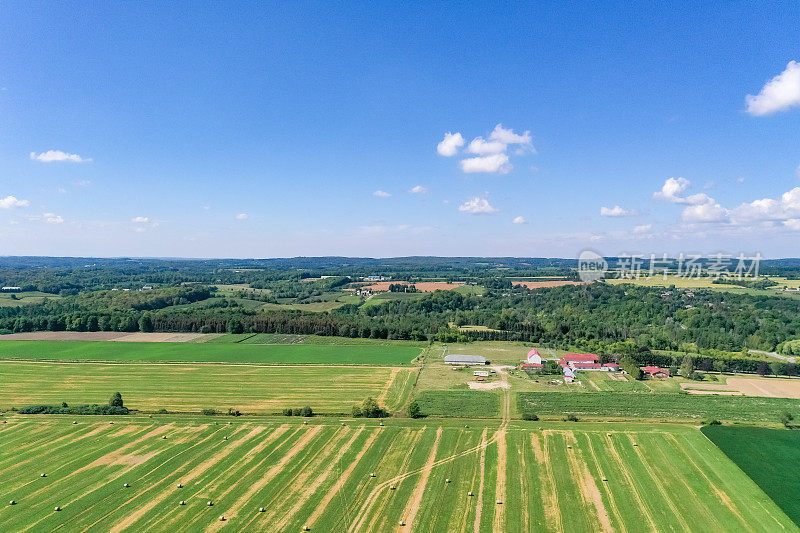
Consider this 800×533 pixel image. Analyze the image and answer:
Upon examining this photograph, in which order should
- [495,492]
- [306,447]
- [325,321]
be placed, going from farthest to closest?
1. [325,321]
2. [306,447]
3. [495,492]

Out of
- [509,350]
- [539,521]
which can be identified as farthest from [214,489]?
[509,350]

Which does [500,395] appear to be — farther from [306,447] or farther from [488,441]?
[306,447]

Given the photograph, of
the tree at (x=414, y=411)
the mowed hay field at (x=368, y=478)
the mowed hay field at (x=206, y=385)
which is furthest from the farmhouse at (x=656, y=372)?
the tree at (x=414, y=411)

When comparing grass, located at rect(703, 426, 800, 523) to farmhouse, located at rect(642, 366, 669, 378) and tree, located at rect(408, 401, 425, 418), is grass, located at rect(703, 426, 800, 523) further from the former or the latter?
tree, located at rect(408, 401, 425, 418)

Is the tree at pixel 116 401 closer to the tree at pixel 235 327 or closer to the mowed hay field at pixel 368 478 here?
the mowed hay field at pixel 368 478

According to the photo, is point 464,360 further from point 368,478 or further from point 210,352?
point 210,352

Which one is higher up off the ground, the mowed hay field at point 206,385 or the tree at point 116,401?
the tree at point 116,401
